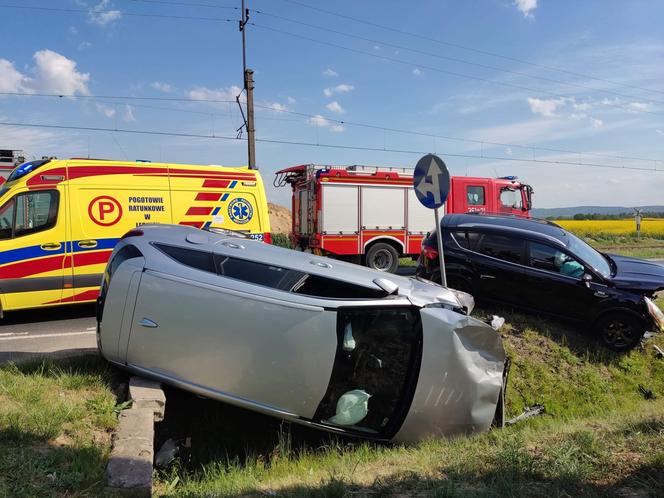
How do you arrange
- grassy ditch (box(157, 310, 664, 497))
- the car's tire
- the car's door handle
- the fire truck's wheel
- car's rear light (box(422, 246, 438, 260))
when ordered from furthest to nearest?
the fire truck's wheel → car's rear light (box(422, 246, 438, 260)) → the car's tire → the car's door handle → grassy ditch (box(157, 310, 664, 497))

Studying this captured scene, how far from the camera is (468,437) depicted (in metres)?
4.29

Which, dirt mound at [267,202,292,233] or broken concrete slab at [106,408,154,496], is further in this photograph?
dirt mound at [267,202,292,233]

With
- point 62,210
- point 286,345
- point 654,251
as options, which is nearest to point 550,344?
point 286,345

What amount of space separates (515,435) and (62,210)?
7243 mm

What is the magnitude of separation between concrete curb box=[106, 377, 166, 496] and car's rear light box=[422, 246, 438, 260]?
16.3ft

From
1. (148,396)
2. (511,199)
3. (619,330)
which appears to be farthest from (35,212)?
(511,199)

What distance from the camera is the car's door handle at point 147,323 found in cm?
394

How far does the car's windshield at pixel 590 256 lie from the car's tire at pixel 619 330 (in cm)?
59

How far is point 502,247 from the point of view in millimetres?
7359

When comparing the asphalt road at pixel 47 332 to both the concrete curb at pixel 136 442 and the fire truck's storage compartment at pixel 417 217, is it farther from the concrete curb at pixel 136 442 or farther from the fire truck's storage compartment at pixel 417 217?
the fire truck's storage compartment at pixel 417 217

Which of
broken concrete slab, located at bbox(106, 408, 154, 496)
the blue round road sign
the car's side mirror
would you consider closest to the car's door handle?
broken concrete slab, located at bbox(106, 408, 154, 496)

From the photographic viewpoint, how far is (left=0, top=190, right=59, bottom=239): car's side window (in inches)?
297

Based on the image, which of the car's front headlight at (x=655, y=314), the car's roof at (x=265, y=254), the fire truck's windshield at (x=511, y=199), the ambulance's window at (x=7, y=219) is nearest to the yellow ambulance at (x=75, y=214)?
the ambulance's window at (x=7, y=219)

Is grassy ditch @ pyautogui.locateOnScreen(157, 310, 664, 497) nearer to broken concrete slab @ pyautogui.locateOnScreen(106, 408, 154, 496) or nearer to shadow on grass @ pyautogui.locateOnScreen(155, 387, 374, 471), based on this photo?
shadow on grass @ pyautogui.locateOnScreen(155, 387, 374, 471)
